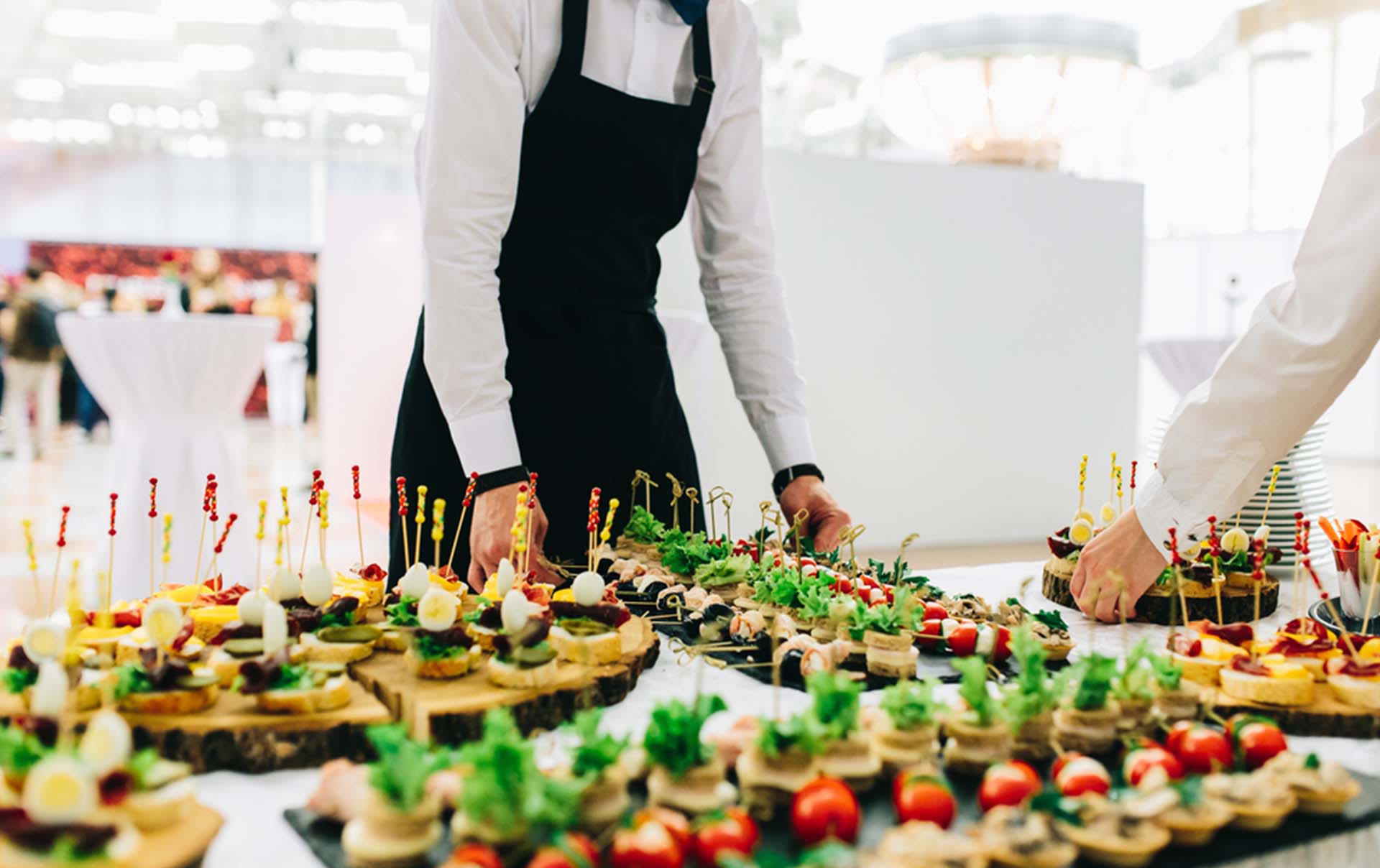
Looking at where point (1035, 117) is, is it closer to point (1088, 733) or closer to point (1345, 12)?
point (1088, 733)

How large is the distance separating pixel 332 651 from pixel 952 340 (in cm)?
425

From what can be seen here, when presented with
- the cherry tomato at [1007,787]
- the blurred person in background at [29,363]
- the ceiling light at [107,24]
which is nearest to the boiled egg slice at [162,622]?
the cherry tomato at [1007,787]

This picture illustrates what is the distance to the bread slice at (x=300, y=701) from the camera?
0.99 meters

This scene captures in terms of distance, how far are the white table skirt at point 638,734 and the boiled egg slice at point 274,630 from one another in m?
0.14

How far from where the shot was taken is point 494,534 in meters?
1.51

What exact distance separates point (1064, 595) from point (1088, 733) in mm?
755

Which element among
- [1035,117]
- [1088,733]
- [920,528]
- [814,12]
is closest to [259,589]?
[1088,733]

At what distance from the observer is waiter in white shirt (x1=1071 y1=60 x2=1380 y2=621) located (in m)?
1.30

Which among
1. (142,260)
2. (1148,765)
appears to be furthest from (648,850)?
(142,260)

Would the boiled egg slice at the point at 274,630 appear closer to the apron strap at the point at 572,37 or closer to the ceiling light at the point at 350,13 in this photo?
the apron strap at the point at 572,37

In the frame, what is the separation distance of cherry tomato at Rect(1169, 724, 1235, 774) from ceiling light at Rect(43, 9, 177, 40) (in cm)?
1107

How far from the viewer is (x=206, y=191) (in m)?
12.8

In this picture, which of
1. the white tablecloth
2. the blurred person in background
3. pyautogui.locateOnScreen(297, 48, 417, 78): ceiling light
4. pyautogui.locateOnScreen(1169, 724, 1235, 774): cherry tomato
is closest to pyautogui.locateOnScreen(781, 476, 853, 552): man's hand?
pyautogui.locateOnScreen(1169, 724, 1235, 774): cherry tomato

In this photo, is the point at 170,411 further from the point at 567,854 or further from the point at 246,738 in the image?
the point at 567,854
